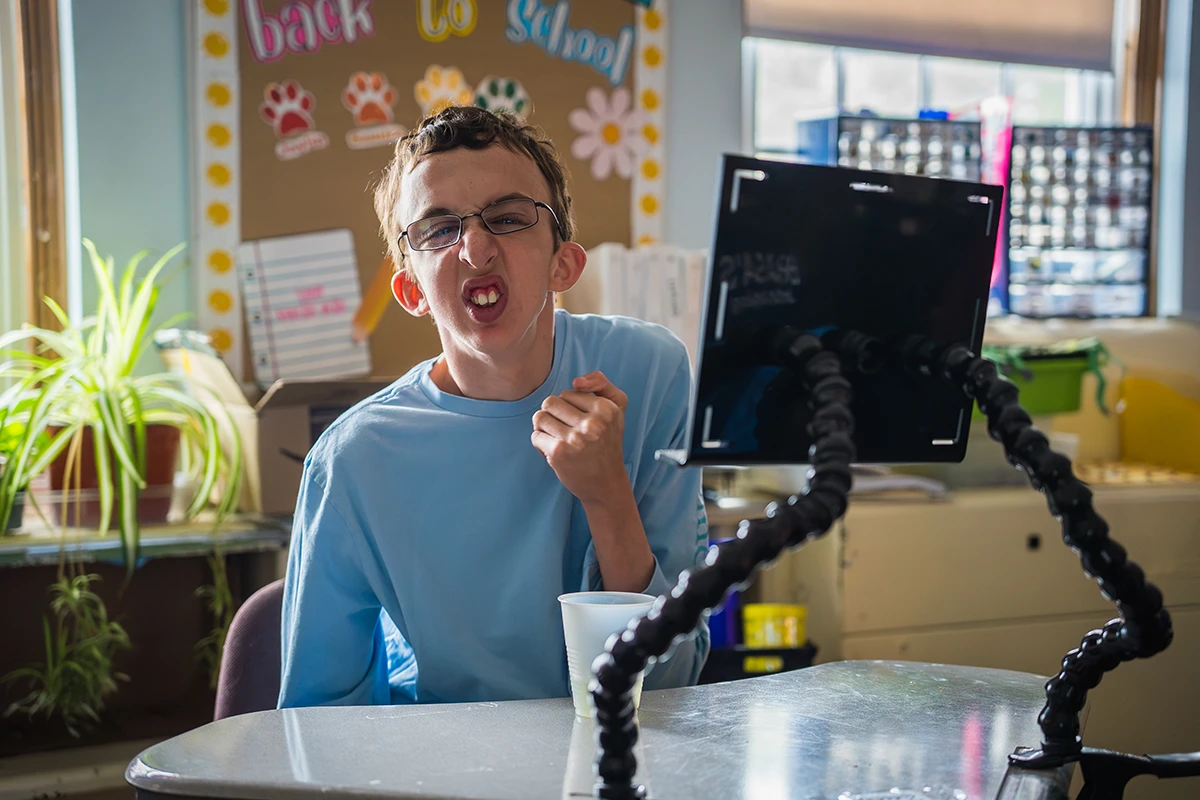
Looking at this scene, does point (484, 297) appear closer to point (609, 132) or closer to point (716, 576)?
point (716, 576)

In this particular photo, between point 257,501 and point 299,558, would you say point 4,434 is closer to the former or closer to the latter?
point 257,501

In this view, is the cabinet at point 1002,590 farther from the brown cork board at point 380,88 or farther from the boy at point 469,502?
the boy at point 469,502

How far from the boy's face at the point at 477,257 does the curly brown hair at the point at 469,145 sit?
0.05 ft

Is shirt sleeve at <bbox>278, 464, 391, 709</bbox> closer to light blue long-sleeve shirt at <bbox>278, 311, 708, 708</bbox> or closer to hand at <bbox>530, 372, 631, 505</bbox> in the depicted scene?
light blue long-sleeve shirt at <bbox>278, 311, 708, 708</bbox>

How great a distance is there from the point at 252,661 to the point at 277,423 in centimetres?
106

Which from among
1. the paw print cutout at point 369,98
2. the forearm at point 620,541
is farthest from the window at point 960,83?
the forearm at point 620,541

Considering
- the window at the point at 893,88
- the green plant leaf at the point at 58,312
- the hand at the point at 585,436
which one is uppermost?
the window at the point at 893,88

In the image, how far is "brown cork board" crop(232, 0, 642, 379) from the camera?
273 centimetres

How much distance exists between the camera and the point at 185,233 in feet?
8.85

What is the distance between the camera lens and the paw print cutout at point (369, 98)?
9.31ft

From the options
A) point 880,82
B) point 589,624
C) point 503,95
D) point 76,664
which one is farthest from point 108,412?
point 880,82

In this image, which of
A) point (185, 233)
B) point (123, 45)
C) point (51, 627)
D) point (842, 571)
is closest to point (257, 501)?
point (51, 627)

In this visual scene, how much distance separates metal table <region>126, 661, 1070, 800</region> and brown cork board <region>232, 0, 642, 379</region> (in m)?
1.84

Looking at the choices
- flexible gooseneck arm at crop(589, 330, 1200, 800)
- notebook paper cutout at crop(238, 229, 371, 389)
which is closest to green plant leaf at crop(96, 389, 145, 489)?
notebook paper cutout at crop(238, 229, 371, 389)
